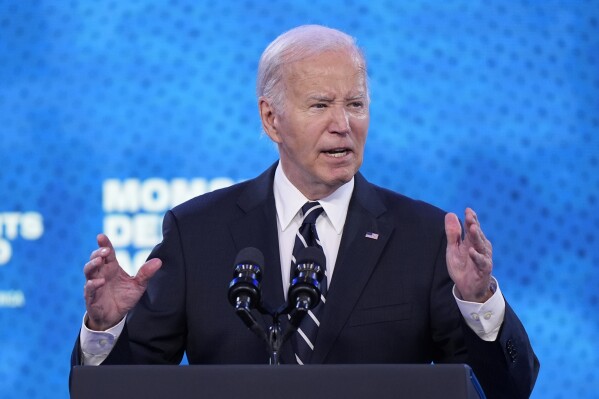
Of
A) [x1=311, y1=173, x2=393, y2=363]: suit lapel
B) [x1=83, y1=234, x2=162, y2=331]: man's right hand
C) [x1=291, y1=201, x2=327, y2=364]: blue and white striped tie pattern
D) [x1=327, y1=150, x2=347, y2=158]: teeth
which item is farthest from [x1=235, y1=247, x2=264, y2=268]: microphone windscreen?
[x1=327, y1=150, x2=347, y2=158]: teeth

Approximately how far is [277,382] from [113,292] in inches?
25.0

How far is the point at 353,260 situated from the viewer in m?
2.46

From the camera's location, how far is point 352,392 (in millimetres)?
1604

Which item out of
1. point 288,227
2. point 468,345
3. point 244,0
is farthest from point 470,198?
point 468,345

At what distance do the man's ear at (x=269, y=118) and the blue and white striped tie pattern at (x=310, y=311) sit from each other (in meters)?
0.23

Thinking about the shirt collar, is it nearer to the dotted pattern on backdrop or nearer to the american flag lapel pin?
the american flag lapel pin

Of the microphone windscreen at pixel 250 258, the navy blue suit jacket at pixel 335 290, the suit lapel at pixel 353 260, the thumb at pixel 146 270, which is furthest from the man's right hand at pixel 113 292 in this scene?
the suit lapel at pixel 353 260

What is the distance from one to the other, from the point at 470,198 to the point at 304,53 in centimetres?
148

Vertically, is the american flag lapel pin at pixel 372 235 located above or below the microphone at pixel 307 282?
below

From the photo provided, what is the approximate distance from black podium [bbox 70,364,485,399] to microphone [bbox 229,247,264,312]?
8.3 inches

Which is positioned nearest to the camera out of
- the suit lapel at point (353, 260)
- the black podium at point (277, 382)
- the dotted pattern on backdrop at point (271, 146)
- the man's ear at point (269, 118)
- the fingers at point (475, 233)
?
the black podium at point (277, 382)

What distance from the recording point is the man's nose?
2445 mm

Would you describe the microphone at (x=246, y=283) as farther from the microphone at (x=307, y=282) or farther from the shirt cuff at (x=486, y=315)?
the shirt cuff at (x=486, y=315)

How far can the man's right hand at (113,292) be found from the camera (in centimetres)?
207
